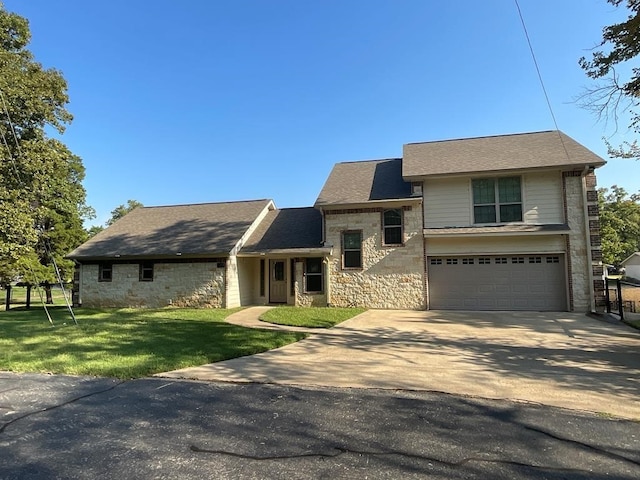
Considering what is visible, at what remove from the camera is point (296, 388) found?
5441mm

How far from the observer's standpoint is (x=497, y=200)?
15.9 meters

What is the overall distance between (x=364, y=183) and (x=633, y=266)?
1818 inches

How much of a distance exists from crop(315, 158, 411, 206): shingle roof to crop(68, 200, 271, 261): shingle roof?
4.14 metres

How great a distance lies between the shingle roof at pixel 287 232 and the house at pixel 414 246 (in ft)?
0.32

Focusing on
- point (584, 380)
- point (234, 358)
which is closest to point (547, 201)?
point (584, 380)

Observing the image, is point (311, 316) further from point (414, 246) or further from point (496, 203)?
point (496, 203)

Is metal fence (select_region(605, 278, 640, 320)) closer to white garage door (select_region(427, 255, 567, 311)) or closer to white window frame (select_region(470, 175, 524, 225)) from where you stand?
white garage door (select_region(427, 255, 567, 311))

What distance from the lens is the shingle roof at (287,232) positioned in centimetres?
→ 1780

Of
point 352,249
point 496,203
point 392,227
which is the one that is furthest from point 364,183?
point 496,203

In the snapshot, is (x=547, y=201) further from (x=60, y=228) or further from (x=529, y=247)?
(x=60, y=228)

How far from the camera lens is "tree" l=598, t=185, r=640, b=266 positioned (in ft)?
152

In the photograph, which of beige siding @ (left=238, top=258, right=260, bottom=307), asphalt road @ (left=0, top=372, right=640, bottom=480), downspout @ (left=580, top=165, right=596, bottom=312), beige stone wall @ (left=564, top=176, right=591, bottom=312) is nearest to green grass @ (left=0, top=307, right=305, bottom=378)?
asphalt road @ (left=0, top=372, right=640, bottom=480)

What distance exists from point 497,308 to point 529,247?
255 cm

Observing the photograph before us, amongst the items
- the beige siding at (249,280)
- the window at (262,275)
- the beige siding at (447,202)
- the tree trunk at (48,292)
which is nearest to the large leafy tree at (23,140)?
the tree trunk at (48,292)
